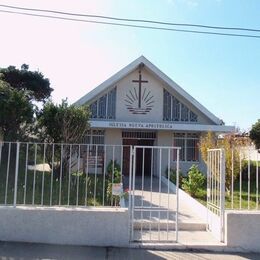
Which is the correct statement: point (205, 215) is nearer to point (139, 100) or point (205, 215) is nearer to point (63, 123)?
point (63, 123)

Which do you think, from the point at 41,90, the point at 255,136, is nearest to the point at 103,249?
the point at 255,136

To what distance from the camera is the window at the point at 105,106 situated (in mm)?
20125

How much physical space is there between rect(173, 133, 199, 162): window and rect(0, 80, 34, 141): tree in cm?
953

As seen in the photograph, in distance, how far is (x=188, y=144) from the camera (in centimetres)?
2088

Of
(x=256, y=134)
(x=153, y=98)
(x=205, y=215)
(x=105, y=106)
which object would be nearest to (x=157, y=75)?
(x=153, y=98)

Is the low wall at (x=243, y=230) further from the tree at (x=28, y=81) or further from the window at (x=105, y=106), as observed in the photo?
the tree at (x=28, y=81)

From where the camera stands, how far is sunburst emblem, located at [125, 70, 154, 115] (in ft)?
67.5

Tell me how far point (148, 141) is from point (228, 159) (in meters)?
8.19

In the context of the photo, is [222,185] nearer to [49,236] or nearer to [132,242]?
[132,242]

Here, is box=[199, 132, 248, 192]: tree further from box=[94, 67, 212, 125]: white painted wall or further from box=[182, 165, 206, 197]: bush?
box=[94, 67, 212, 125]: white painted wall

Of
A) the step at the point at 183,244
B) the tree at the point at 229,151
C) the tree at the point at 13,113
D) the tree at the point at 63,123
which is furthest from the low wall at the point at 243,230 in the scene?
the tree at the point at 13,113

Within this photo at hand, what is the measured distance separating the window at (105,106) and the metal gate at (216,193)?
38.7 ft

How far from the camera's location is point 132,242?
24.3ft

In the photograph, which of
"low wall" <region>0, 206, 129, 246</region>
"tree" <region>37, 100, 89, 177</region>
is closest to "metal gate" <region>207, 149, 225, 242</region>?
"low wall" <region>0, 206, 129, 246</region>
